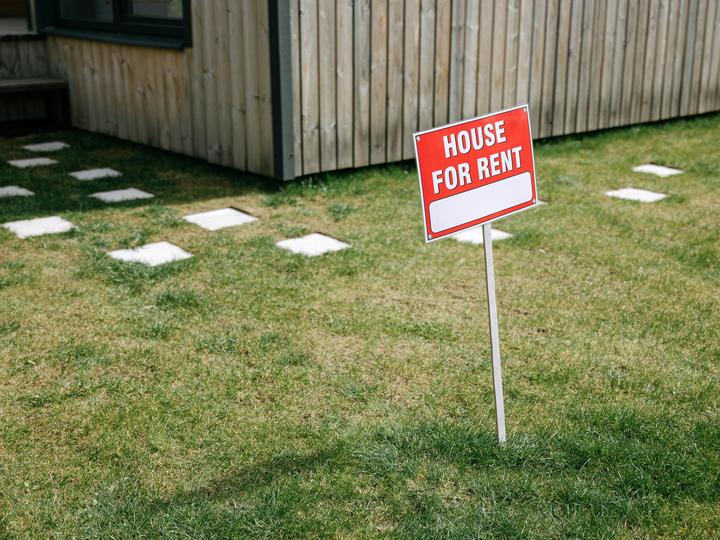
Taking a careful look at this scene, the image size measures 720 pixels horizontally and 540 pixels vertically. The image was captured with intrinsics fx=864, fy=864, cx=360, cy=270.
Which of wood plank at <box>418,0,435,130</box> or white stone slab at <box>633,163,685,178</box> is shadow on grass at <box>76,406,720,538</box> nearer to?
white stone slab at <box>633,163,685,178</box>

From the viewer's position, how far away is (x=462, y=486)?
2.73 meters

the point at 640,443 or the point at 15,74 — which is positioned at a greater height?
the point at 15,74

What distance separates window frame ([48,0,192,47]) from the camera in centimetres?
699

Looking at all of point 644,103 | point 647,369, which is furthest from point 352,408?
point 644,103

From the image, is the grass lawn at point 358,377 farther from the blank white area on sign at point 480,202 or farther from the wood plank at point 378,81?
the wood plank at point 378,81

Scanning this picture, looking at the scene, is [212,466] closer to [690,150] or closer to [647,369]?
[647,369]

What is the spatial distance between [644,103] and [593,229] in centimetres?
405

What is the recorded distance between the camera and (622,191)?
646 centimetres

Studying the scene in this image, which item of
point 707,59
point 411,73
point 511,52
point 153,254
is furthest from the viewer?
point 707,59

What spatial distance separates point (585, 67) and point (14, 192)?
5271 mm

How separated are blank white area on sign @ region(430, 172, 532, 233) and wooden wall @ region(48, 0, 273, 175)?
373cm

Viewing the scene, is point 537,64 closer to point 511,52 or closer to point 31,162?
point 511,52

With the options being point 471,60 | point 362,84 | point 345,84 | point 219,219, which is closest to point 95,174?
point 219,219

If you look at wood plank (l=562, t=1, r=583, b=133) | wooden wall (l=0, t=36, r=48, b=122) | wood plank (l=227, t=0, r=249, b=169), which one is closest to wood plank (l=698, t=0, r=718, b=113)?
wood plank (l=562, t=1, r=583, b=133)
